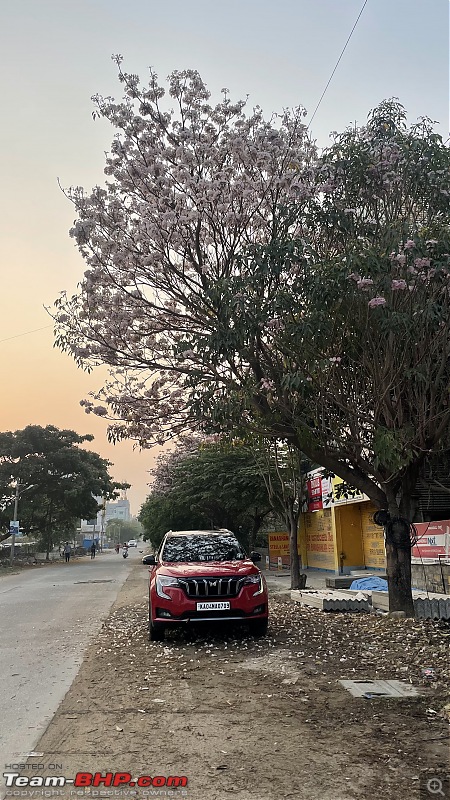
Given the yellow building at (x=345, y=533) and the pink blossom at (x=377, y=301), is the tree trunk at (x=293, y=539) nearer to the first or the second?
the yellow building at (x=345, y=533)

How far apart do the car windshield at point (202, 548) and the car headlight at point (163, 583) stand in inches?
43.3

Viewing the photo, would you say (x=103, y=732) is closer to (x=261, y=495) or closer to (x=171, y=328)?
(x=171, y=328)

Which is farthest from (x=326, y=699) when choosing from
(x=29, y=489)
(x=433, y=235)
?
(x=29, y=489)

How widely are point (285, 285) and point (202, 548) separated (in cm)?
469

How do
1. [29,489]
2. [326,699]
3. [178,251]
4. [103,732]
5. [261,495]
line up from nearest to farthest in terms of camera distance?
[103,732] < [326,699] < [178,251] < [261,495] < [29,489]

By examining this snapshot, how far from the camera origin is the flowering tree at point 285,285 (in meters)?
8.79

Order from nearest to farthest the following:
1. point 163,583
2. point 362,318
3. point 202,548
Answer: point 362,318 → point 163,583 → point 202,548

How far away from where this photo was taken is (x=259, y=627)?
31.8 feet

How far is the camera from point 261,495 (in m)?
27.7

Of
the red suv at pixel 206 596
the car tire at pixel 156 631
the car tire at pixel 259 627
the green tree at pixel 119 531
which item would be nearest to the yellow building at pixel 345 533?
the car tire at pixel 259 627

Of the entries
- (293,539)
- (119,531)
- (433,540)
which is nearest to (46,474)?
(293,539)

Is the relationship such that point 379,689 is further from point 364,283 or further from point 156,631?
point 364,283

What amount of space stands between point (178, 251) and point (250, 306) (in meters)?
2.47

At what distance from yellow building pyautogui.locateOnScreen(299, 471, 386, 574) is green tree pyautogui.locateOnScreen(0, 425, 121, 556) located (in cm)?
2456
